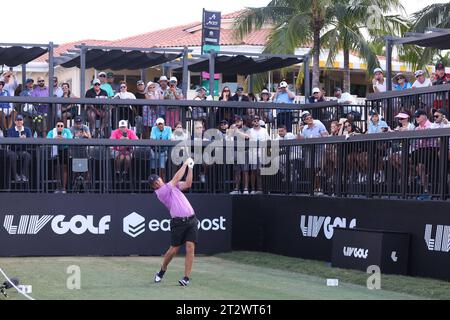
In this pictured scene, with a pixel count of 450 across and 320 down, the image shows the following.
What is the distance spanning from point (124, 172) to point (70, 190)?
1209mm

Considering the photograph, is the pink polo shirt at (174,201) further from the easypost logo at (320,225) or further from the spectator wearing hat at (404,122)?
the spectator wearing hat at (404,122)

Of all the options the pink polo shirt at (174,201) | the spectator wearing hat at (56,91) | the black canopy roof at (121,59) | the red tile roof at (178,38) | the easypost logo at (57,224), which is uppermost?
the red tile roof at (178,38)

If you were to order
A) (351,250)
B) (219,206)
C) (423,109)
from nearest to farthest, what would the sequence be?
(351,250)
(423,109)
(219,206)

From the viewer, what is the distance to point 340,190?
19891 mm

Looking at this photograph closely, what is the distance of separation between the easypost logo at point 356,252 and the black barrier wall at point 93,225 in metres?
5.12

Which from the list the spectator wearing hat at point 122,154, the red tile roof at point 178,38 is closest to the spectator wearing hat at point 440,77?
the spectator wearing hat at point 122,154

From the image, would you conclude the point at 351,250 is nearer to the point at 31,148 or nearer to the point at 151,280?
the point at 151,280

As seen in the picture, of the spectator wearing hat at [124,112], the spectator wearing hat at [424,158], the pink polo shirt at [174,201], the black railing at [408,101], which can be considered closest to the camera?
the pink polo shirt at [174,201]

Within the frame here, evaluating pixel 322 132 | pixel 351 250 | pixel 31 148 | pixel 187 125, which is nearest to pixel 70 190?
pixel 31 148

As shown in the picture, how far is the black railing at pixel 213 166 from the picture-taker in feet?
63.3

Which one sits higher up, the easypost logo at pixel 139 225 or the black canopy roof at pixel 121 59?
the black canopy roof at pixel 121 59

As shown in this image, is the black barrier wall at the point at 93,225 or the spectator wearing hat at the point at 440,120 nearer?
the spectator wearing hat at the point at 440,120

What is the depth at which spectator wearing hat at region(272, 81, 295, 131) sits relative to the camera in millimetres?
24109

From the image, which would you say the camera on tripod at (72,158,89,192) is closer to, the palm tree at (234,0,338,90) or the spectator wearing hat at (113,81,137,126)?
the spectator wearing hat at (113,81,137,126)
